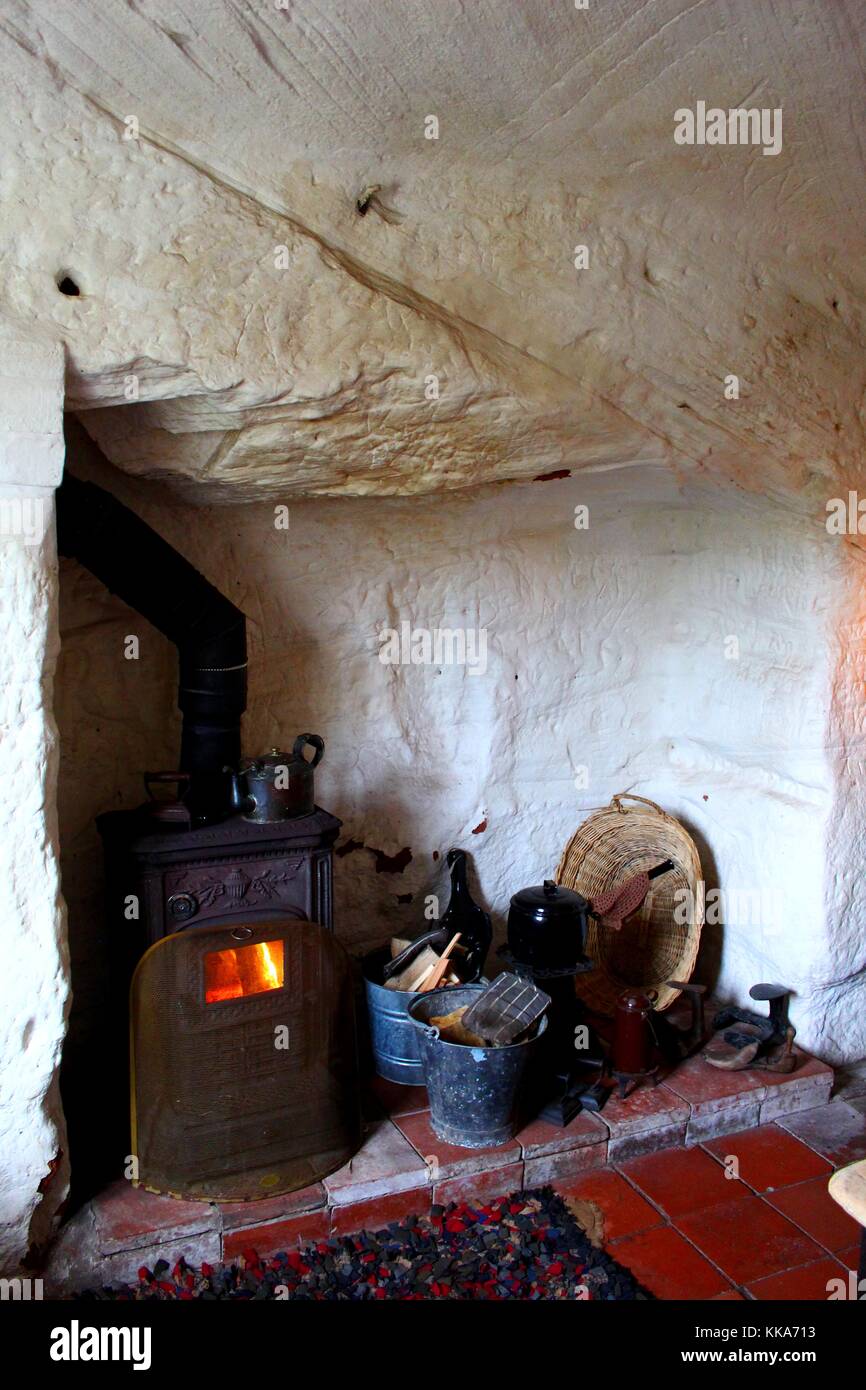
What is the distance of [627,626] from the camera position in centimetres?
A: 350

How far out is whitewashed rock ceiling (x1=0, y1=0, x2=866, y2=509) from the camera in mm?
1961

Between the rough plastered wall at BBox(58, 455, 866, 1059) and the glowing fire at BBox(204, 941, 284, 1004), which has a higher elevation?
the rough plastered wall at BBox(58, 455, 866, 1059)

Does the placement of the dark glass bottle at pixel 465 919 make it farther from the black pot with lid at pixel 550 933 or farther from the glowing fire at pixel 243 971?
the glowing fire at pixel 243 971

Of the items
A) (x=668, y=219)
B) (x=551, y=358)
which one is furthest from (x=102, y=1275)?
(x=668, y=219)

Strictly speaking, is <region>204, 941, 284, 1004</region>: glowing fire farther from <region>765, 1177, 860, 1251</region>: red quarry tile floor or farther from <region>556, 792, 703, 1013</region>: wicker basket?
<region>765, 1177, 860, 1251</region>: red quarry tile floor

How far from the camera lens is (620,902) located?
3.19m

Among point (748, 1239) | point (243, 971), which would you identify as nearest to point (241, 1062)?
point (243, 971)

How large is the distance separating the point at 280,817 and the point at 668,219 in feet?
5.70

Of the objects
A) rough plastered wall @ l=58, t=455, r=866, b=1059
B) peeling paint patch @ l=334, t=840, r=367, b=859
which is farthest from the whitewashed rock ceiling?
peeling paint patch @ l=334, t=840, r=367, b=859

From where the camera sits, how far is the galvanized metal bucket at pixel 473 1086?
8.24 ft

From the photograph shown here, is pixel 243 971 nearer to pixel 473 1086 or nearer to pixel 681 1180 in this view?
pixel 473 1086

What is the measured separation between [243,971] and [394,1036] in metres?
0.56

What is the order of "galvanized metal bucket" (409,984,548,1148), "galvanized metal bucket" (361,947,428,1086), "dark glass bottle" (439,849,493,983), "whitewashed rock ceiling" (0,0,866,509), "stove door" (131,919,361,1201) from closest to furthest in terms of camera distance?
"whitewashed rock ceiling" (0,0,866,509), "stove door" (131,919,361,1201), "galvanized metal bucket" (409,984,548,1148), "galvanized metal bucket" (361,947,428,1086), "dark glass bottle" (439,849,493,983)

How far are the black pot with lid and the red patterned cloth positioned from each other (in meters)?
0.32
